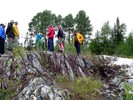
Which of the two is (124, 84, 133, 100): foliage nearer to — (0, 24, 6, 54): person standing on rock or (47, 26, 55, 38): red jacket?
(47, 26, 55, 38): red jacket

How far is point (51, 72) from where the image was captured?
2270 cm

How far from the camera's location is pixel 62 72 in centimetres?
2295

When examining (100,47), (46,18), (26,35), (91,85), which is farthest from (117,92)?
(46,18)

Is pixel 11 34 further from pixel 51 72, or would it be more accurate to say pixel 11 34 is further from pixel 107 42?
pixel 107 42

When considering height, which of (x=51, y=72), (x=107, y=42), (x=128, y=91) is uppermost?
(x=107, y=42)

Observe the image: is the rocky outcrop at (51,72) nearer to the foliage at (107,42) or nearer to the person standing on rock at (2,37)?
the person standing on rock at (2,37)

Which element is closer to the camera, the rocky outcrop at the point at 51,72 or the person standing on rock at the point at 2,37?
the rocky outcrop at the point at 51,72

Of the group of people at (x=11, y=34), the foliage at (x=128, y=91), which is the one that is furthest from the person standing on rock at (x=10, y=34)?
the foliage at (x=128, y=91)

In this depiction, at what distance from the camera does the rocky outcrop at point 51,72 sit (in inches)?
785

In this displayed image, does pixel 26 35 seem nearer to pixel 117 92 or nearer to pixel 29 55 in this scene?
pixel 29 55

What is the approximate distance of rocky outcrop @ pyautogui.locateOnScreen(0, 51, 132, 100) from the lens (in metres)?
19.9

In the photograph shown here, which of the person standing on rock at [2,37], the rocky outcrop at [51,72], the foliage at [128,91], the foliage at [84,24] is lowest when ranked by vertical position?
the foliage at [128,91]

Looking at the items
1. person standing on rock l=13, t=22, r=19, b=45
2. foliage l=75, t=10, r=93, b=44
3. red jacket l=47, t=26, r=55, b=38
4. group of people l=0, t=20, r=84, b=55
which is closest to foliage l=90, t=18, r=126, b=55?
foliage l=75, t=10, r=93, b=44

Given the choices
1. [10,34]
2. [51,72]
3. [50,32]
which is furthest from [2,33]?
[50,32]
